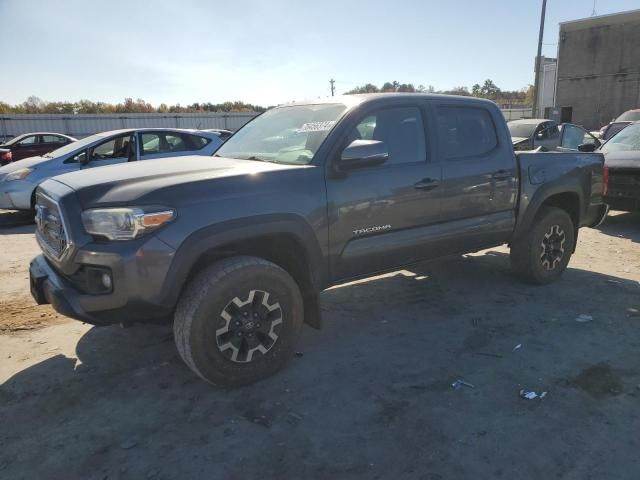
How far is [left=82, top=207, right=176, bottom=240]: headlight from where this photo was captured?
2.77m

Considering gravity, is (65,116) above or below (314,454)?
above

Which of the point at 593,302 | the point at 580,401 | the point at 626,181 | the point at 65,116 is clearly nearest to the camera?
the point at 580,401

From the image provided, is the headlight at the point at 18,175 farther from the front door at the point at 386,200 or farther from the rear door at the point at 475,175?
the rear door at the point at 475,175

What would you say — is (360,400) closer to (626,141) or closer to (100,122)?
(626,141)

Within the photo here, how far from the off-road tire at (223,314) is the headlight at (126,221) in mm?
465

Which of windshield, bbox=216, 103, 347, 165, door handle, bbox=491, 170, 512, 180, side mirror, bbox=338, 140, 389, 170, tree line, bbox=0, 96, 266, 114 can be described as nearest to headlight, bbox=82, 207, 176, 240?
windshield, bbox=216, 103, 347, 165

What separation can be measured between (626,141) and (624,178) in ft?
4.15

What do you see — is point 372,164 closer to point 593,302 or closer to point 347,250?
point 347,250

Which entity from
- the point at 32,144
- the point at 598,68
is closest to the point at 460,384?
the point at 32,144

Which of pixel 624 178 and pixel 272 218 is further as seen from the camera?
pixel 624 178

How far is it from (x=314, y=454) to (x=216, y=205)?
1.52 metres

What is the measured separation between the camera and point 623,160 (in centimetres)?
762

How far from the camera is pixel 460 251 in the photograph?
437 centimetres

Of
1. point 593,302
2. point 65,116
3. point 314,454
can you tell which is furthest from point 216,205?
point 65,116
